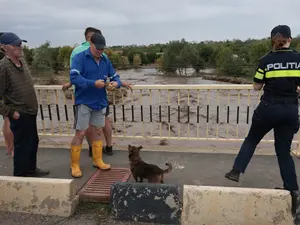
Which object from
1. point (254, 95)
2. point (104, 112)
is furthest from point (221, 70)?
point (104, 112)

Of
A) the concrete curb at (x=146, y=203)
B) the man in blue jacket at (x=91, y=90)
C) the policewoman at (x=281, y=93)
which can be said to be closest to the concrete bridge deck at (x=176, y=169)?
the concrete curb at (x=146, y=203)

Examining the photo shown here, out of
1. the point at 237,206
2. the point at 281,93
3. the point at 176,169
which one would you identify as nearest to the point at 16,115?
the point at 176,169

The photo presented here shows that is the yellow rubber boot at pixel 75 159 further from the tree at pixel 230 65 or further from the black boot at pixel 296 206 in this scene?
the tree at pixel 230 65

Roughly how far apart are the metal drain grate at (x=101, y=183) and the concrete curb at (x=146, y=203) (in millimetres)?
262

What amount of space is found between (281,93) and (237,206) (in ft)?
3.26

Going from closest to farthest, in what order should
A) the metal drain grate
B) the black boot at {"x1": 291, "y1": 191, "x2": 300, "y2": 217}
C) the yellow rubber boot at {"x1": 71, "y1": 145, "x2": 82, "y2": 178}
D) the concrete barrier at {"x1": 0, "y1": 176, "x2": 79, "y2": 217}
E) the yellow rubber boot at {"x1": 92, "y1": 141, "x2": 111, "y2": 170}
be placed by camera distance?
the black boot at {"x1": 291, "y1": 191, "x2": 300, "y2": 217}
the concrete barrier at {"x1": 0, "y1": 176, "x2": 79, "y2": 217}
the metal drain grate
the yellow rubber boot at {"x1": 71, "y1": 145, "x2": 82, "y2": 178}
the yellow rubber boot at {"x1": 92, "y1": 141, "x2": 111, "y2": 170}

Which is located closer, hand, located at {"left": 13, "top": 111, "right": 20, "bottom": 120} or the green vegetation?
hand, located at {"left": 13, "top": 111, "right": 20, "bottom": 120}

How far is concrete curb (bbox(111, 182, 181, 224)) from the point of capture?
2.46 metres

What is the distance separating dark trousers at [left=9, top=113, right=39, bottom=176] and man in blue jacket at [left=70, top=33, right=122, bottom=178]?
0.43m

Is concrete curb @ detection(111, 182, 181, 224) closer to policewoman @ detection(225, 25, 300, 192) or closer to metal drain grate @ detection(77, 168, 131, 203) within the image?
metal drain grate @ detection(77, 168, 131, 203)

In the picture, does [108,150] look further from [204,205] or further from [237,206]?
[237,206]

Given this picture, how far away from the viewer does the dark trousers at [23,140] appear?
2950 millimetres

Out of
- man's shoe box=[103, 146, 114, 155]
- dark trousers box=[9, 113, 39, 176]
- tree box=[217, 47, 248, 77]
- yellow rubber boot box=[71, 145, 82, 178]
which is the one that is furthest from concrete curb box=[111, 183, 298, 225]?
tree box=[217, 47, 248, 77]

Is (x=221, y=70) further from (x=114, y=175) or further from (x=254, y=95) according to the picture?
(x=114, y=175)
